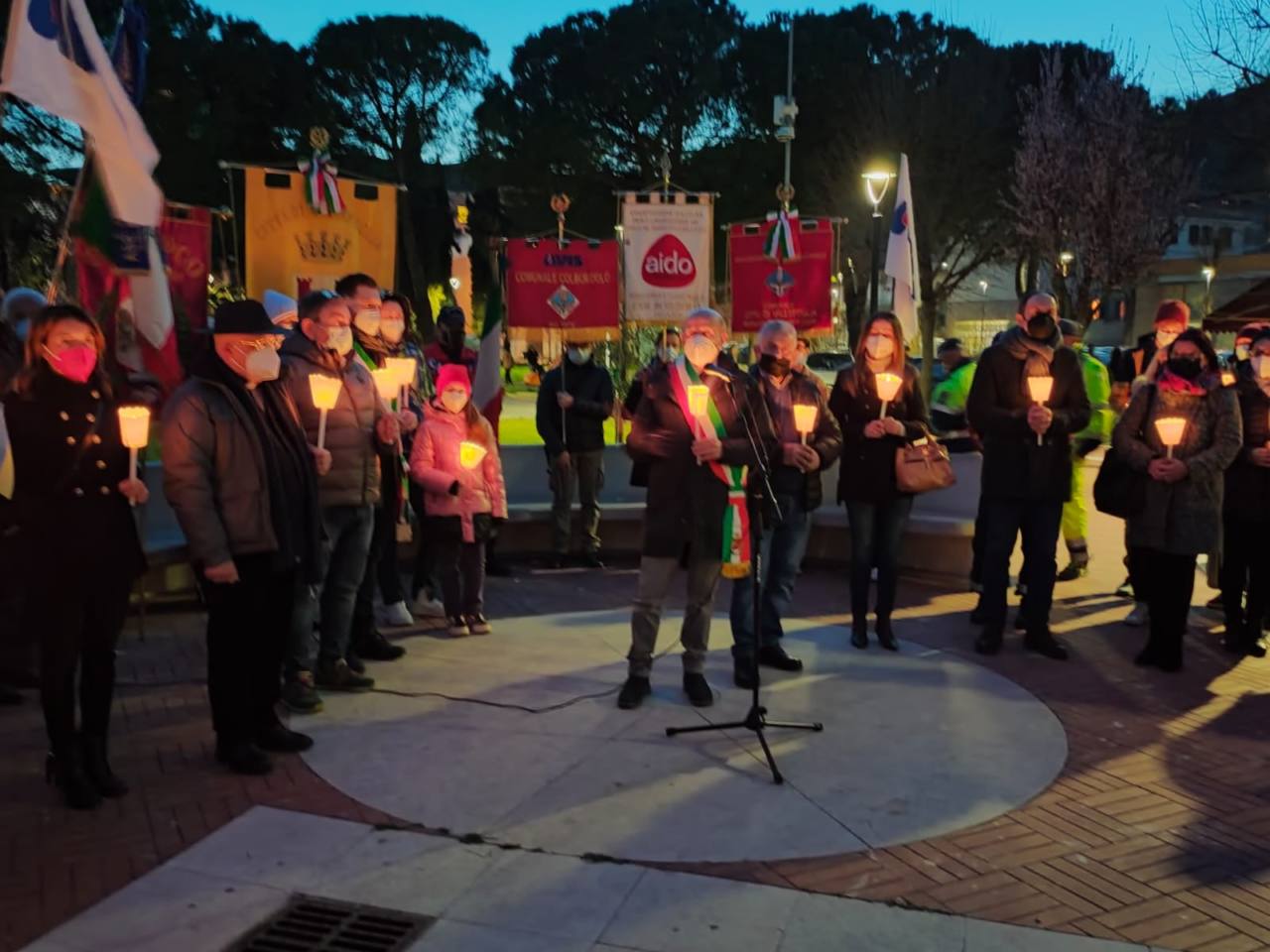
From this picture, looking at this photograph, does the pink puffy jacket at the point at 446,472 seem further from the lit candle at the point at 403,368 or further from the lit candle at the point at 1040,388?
the lit candle at the point at 1040,388

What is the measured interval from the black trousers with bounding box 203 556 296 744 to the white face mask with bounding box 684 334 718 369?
215 cm

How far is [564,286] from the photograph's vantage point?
10.4 metres

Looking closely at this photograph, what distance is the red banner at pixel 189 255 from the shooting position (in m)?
9.27

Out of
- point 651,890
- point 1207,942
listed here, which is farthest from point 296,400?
point 1207,942

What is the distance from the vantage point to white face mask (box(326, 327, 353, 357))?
538 cm

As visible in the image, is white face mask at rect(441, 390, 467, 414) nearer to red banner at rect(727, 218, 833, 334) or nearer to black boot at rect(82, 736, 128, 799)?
black boot at rect(82, 736, 128, 799)

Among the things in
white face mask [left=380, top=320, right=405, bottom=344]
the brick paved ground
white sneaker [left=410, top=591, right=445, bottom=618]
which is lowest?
the brick paved ground

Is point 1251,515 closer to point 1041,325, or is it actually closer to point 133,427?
point 1041,325

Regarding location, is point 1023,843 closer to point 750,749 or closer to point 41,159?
point 750,749

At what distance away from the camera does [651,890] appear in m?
3.67

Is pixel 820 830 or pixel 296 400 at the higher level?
pixel 296 400

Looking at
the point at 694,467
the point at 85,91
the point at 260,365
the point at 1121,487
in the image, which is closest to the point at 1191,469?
the point at 1121,487

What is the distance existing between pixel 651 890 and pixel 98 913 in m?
1.79

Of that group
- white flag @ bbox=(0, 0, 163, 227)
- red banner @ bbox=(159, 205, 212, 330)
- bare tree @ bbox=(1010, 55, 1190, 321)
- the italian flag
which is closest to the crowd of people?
the italian flag
